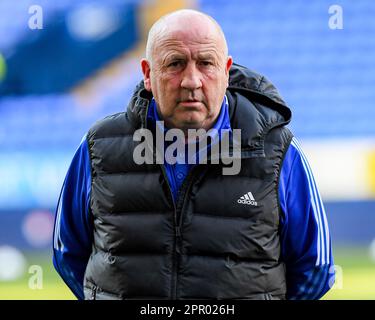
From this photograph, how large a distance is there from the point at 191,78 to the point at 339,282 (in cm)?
256

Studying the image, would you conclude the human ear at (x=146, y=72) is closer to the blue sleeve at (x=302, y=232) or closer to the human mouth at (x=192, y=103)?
the human mouth at (x=192, y=103)

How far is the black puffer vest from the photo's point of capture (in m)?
1.56

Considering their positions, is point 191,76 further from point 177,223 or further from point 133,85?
point 133,85

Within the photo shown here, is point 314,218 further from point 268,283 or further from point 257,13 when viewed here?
point 257,13

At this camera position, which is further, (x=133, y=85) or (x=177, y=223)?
(x=133, y=85)

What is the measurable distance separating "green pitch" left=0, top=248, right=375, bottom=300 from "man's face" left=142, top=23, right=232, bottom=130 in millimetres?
2298

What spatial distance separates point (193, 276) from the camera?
155 cm

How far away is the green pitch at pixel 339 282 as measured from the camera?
379 centimetres

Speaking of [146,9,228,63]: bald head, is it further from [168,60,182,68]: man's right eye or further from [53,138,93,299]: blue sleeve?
[53,138,93,299]: blue sleeve

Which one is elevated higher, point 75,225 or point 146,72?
point 146,72

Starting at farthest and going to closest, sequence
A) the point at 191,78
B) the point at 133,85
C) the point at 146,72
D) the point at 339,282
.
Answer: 1. the point at 133,85
2. the point at 339,282
3. the point at 146,72
4. the point at 191,78

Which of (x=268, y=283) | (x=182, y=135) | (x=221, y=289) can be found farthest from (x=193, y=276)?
(x=182, y=135)

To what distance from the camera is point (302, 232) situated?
1651mm

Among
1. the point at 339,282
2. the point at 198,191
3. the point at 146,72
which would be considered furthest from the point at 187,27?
the point at 339,282
